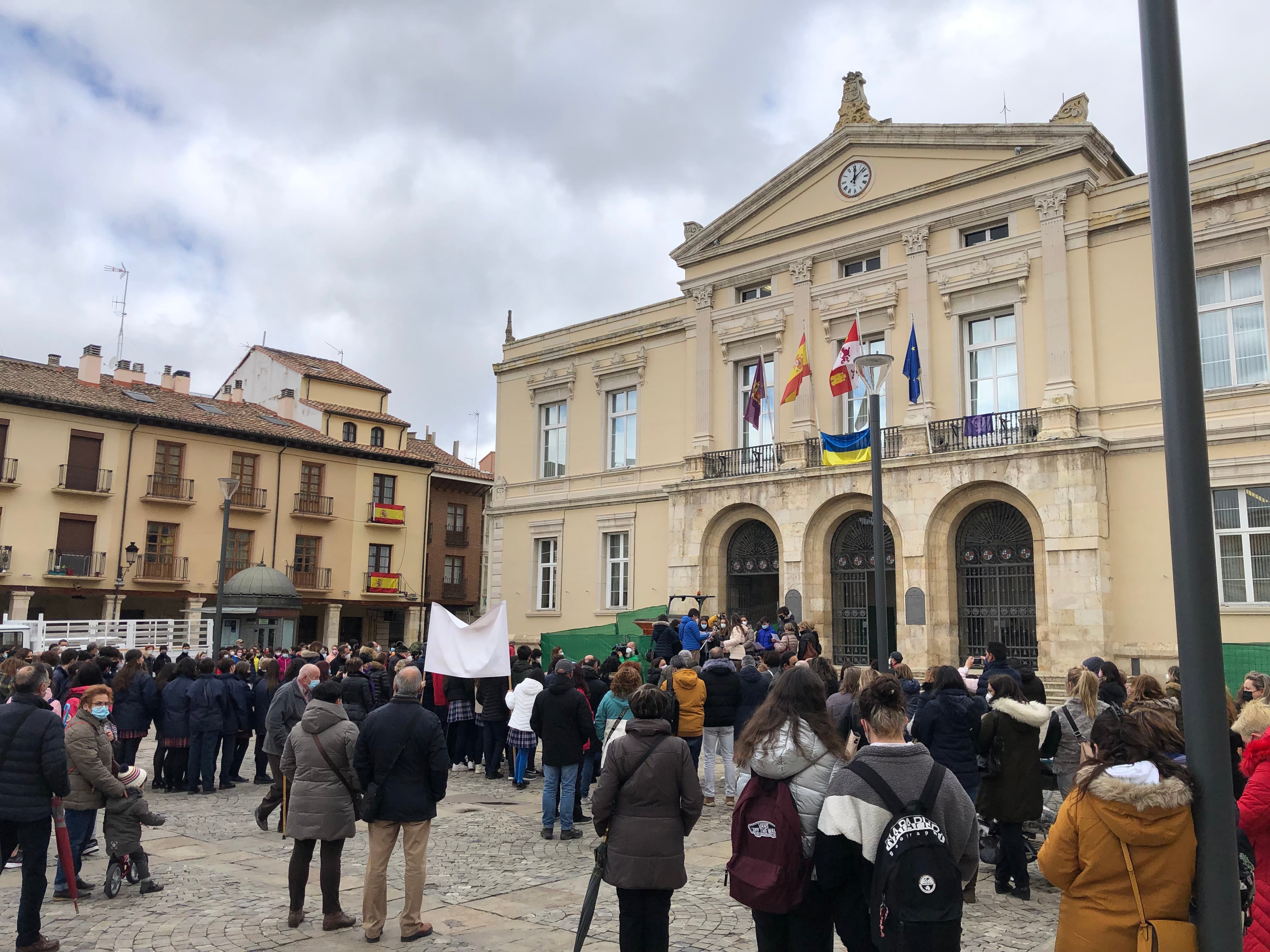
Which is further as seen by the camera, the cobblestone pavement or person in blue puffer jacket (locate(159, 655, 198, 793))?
person in blue puffer jacket (locate(159, 655, 198, 793))

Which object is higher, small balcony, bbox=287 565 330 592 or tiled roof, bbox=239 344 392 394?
tiled roof, bbox=239 344 392 394

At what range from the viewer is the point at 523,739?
1245cm

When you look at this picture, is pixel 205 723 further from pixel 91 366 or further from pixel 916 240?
pixel 91 366

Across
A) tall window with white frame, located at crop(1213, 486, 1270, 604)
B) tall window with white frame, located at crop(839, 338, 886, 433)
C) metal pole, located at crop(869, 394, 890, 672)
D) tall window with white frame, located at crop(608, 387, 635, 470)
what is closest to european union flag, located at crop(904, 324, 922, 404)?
tall window with white frame, located at crop(839, 338, 886, 433)

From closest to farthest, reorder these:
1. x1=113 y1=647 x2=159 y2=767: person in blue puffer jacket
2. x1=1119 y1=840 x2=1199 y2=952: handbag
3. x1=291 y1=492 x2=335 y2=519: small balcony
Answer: x1=1119 y1=840 x2=1199 y2=952: handbag
x1=113 y1=647 x2=159 y2=767: person in blue puffer jacket
x1=291 y1=492 x2=335 y2=519: small balcony

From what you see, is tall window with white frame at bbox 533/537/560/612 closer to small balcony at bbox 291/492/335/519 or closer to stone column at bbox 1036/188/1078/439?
small balcony at bbox 291/492/335/519

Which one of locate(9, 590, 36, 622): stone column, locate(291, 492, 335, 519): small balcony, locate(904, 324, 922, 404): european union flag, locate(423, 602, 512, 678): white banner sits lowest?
locate(423, 602, 512, 678): white banner

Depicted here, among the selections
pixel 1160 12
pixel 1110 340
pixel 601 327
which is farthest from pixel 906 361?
pixel 1160 12

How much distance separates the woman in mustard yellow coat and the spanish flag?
62.5 ft

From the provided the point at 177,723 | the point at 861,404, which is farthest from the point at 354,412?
the point at 177,723

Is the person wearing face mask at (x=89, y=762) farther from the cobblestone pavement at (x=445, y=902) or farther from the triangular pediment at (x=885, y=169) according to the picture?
the triangular pediment at (x=885, y=169)

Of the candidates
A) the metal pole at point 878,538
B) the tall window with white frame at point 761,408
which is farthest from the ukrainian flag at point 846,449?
the metal pole at point 878,538

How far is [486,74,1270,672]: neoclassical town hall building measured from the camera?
62.8 ft

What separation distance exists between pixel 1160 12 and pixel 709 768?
29.7ft
